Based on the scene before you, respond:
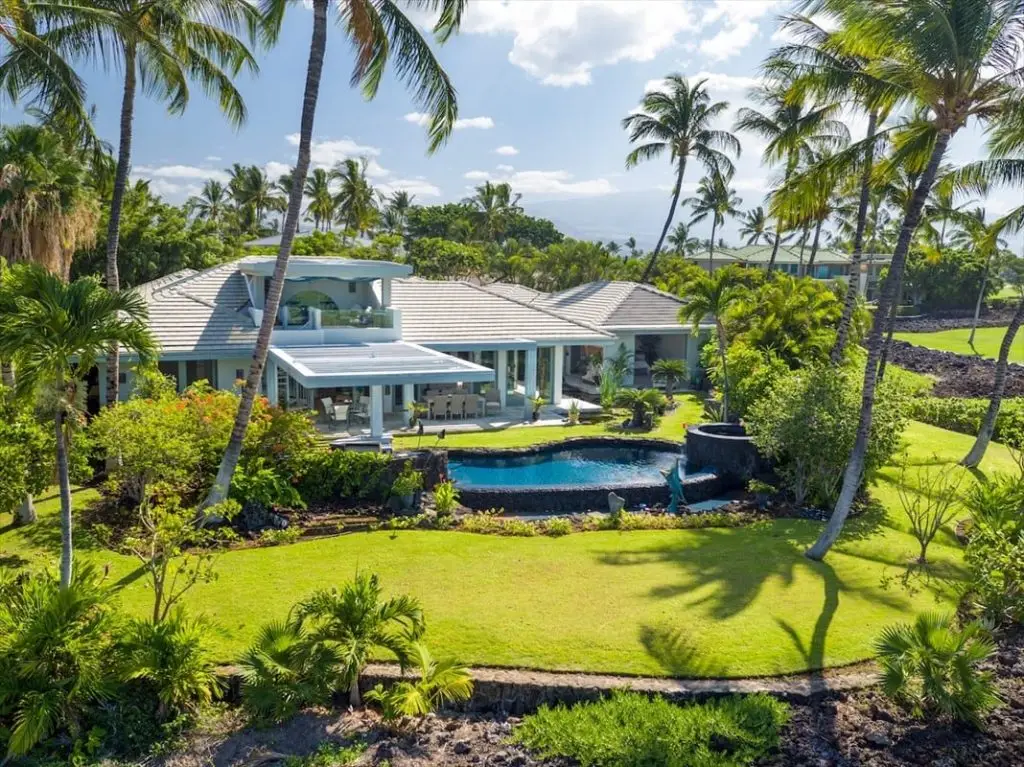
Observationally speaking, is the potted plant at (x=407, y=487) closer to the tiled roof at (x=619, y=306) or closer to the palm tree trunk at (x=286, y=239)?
the palm tree trunk at (x=286, y=239)

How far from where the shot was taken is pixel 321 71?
14.2 metres

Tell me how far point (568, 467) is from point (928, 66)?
46.0ft

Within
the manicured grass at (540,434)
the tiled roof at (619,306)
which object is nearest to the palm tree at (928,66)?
the manicured grass at (540,434)

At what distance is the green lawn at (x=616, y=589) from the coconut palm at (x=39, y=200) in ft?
23.5

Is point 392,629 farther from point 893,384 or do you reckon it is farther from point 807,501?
point 893,384

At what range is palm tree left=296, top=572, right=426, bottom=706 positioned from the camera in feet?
30.6

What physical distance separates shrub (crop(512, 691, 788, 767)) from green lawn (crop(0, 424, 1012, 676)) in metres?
0.75

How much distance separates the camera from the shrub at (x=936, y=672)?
907 centimetres

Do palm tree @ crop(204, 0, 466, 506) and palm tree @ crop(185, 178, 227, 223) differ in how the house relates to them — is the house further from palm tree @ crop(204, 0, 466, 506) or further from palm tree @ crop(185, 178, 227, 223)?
palm tree @ crop(185, 178, 227, 223)

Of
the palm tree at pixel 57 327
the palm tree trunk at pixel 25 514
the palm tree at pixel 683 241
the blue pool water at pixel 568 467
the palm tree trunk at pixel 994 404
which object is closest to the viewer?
the palm tree at pixel 57 327

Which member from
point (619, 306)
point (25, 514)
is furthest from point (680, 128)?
point (25, 514)

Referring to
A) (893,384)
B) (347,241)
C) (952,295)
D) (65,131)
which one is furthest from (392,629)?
(952,295)

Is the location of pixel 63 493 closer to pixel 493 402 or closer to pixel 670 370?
pixel 493 402

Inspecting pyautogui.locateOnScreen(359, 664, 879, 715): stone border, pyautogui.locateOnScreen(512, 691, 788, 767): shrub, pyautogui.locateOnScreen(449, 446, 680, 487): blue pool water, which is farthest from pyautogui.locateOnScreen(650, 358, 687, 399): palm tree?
pyautogui.locateOnScreen(512, 691, 788, 767): shrub
